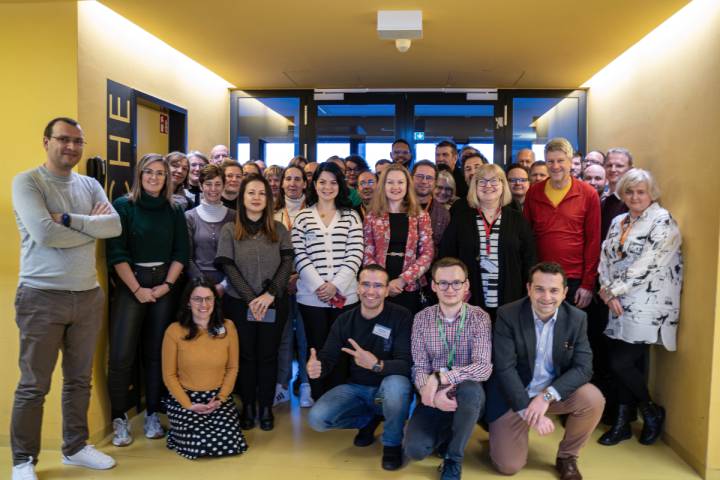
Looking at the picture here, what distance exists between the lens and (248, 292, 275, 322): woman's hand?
3.52 m

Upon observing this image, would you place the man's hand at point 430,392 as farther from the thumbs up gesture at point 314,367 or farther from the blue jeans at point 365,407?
the thumbs up gesture at point 314,367

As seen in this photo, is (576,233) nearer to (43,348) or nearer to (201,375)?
(201,375)

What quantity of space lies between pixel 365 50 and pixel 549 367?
9.28ft

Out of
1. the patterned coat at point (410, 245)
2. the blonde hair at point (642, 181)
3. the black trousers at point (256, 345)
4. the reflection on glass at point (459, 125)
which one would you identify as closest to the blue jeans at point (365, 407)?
the black trousers at point (256, 345)

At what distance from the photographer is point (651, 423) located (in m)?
3.56

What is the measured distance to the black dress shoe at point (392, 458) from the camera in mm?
3168

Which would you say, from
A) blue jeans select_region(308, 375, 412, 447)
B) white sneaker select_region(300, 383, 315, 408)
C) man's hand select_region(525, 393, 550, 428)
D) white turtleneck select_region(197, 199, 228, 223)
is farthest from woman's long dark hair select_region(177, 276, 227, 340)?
man's hand select_region(525, 393, 550, 428)

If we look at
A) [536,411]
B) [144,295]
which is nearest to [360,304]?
[536,411]

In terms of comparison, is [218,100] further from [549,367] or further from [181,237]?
[549,367]

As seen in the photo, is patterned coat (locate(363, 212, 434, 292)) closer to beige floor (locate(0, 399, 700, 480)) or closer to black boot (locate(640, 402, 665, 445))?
beige floor (locate(0, 399, 700, 480))

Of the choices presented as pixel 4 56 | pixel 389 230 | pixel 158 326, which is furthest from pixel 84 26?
pixel 389 230

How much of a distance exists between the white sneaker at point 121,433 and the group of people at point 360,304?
1cm

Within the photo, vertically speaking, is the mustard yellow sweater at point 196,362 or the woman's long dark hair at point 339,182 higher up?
the woman's long dark hair at point 339,182

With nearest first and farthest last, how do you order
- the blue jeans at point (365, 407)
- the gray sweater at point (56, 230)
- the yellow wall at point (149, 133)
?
the gray sweater at point (56, 230) < the blue jeans at point (365, 407) < the yellow wall at point (149, 133)
